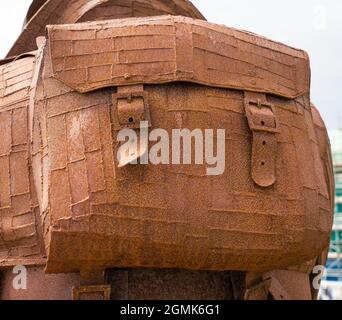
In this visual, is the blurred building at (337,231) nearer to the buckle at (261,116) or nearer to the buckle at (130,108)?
the buckle at (261,116)

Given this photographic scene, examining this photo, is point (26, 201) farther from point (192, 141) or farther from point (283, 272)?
point (283, 272)

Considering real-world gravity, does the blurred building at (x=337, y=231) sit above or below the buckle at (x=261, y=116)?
above

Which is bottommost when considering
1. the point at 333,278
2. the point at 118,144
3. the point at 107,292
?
the point at 107,292

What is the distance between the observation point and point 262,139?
194cm

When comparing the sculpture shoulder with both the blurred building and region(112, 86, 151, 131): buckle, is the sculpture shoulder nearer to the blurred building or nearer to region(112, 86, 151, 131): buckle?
region(112, 86, 151, 131): buckle

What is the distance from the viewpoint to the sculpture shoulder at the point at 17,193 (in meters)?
Result: 2.02

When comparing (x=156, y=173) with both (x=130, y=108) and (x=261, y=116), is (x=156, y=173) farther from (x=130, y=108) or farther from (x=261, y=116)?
(x=261, y=116)

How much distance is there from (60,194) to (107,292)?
31 centimetres

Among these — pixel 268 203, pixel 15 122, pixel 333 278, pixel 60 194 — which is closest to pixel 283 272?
pixel 268 203

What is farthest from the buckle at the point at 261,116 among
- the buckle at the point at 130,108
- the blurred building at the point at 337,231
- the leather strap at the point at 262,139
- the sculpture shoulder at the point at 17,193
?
the blurred building at the point at 337,231

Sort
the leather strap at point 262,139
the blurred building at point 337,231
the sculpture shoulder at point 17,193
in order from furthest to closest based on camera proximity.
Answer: the blurred building at point 337,231 → the sculpture shoulder at point 17,193 → the leather strap at point 262,139

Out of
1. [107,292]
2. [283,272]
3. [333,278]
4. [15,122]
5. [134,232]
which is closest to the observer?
[134,232]

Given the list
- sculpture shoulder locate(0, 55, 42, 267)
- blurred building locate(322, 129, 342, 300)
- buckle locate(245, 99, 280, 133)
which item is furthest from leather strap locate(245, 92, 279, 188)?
blurred building locate(322, 129, 342, 300)

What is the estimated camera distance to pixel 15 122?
6.82 feet
